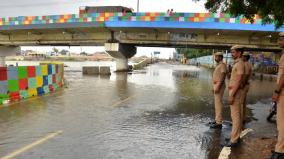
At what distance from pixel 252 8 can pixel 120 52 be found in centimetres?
2933

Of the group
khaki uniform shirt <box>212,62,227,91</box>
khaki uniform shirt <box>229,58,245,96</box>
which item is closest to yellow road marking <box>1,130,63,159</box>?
khaki uniform shirt <box>229,58,245,96</box>

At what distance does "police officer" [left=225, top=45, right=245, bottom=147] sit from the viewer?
6.64 m

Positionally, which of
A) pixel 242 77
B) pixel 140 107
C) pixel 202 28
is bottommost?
pixel 140 107

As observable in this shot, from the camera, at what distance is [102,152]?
6.21m

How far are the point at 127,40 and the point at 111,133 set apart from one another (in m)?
30.7

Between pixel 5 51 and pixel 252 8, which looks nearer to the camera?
pixel 252 8

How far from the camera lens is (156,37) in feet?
123

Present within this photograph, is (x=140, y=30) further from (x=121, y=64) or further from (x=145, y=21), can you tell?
(x=121, y=64)

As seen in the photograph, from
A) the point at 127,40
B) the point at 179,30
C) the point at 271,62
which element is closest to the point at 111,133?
the point at 179,30

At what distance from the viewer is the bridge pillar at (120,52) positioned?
3753 cm

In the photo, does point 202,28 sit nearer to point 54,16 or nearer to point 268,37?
point 268,37

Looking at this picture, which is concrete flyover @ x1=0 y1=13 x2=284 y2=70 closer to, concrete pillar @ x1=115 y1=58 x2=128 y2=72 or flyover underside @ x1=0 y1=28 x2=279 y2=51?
flyover underside @ x1=0 y1=28 x2=279 y2=51

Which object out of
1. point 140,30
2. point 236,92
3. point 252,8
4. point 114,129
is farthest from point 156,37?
point 236,92

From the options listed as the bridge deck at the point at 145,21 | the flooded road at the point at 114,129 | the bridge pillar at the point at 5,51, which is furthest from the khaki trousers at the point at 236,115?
the bridge pillar at the point at 5,51
